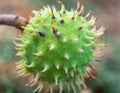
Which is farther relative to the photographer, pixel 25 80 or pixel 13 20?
pixel 25 80

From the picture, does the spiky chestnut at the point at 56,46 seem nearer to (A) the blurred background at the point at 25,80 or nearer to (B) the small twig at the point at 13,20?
(B) the small twig at the point at 13,20

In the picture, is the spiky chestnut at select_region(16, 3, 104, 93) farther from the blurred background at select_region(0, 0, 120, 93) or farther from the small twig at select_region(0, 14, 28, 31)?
the blurred background at select_region(0, 0, 120, 93)

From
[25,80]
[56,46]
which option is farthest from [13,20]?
[25,80]

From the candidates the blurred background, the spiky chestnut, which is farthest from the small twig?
the blurred background

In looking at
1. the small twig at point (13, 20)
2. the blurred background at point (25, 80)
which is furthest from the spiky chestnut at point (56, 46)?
the blurred background at point (25, 80)

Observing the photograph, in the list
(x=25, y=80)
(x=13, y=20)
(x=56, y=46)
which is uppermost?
(x=13, y=20)

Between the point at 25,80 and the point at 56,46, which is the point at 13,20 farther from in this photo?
the point at 25,80

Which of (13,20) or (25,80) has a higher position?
(13,20)

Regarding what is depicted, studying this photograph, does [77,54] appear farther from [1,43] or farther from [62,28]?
[1,43]

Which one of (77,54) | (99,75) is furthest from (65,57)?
(99,75)
